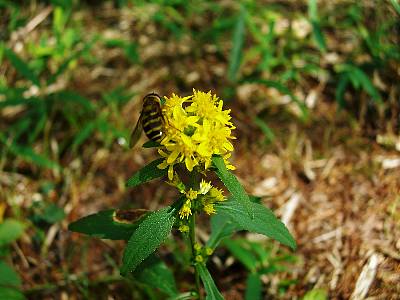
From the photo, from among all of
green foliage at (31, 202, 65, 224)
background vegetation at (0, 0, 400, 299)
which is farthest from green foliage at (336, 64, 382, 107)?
green foliage at (31, 202, 65, 224)

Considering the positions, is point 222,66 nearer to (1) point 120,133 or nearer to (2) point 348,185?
(1) point 120,133

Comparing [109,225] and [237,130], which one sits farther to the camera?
[237,130]

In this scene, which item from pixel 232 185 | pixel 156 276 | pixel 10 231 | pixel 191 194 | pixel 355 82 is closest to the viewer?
pixel 232 185

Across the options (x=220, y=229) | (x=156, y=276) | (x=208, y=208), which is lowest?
(x=156, y=276)

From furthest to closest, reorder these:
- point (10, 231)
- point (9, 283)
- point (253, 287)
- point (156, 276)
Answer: point (10, 231)
point (9, 283)
point (253, 287)
point (156, 276)

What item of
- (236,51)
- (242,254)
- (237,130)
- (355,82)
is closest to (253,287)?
(242,254)

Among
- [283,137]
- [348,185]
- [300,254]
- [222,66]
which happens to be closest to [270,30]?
[222,66]

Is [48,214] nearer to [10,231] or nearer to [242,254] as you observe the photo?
[10,231]
